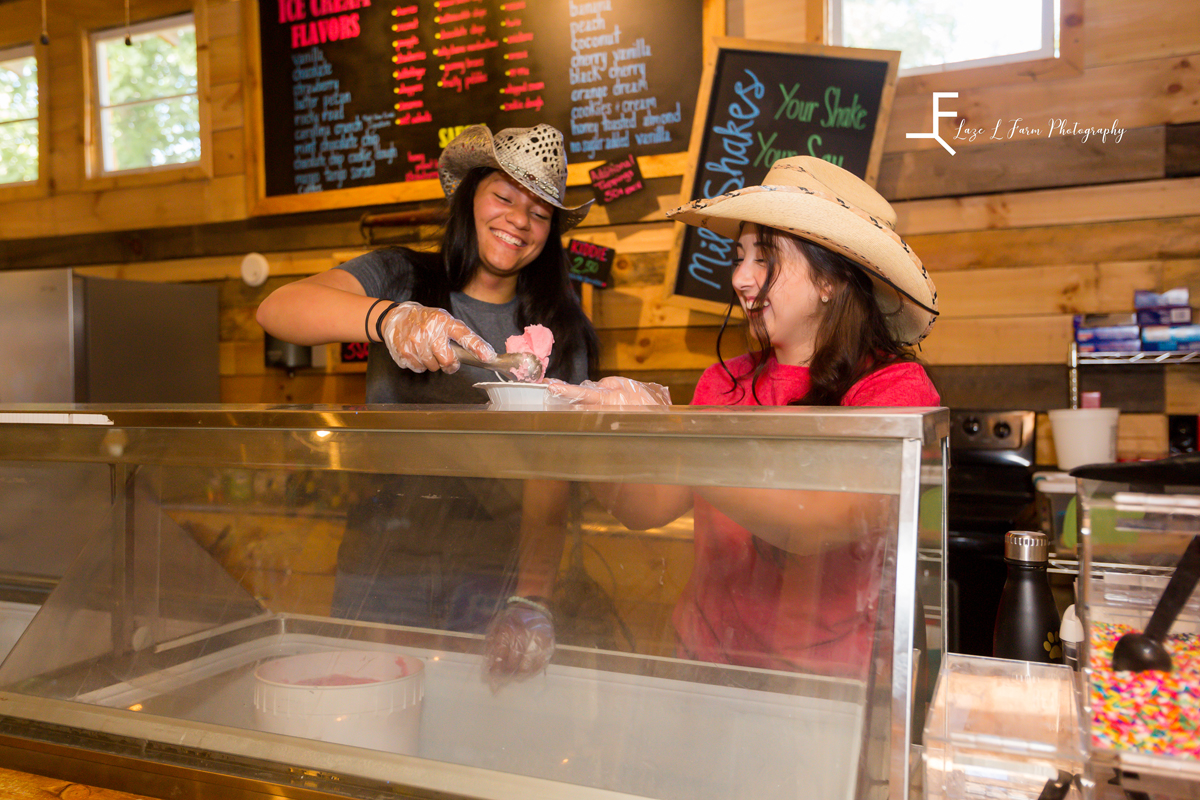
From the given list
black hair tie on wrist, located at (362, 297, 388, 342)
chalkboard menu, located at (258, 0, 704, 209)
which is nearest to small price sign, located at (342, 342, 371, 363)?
chalkboard menu, located at (258, 0, 704, 209)

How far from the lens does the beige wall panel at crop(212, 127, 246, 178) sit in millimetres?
3736

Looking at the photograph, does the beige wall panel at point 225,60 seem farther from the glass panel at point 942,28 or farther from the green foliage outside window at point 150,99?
the glass panel at point 942,28

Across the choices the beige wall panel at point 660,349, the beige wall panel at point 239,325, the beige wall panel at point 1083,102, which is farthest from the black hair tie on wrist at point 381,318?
the beige wall panel at point 239,325

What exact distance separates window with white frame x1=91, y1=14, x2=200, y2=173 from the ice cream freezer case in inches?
124

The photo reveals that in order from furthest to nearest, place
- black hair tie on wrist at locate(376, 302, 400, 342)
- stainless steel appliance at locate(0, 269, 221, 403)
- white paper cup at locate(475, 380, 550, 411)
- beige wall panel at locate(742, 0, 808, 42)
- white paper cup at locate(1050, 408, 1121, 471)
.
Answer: stainless steel appliance at locate(0, 269, 221, 403)
beige wall panel at locate(742, 0, 808, 42)
white paper cup at locate(1050, 408, 1121, 471)
black hair tie on wrist at locate(376, 302, 400, 342)
white paper cup at locate(475, 380, 550, 411)

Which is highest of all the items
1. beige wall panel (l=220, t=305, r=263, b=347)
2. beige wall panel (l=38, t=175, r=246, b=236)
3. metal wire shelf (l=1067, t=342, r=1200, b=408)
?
beige wall panel (l=38, t=175, r=246, b=236)

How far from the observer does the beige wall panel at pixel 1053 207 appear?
2.56 meters

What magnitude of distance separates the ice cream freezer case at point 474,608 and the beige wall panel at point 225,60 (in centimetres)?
295

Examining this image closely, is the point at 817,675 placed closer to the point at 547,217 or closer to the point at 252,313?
the point at 547,217

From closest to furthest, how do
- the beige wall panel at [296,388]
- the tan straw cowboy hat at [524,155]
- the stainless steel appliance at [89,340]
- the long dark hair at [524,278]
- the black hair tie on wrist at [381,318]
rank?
the black hair tie on wrist at [381,318]
the tan straw cowboy hat at [524,155]
the long dark hair at [524,278]
the stainless steel appliance at [89,340]
the beige wall panel at [296,388]

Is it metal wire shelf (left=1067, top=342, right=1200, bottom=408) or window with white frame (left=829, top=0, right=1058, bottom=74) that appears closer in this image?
metal wire shelf (left=1067, top=342, right=1200, bottom=408)

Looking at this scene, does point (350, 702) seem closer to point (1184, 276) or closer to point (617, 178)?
point (617, 178)

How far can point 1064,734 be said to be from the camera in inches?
31.2

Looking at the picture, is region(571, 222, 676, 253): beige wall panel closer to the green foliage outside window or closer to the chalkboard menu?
the chalkboard menu
